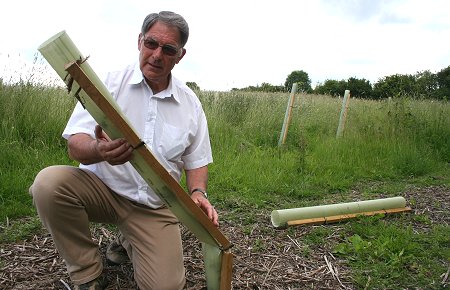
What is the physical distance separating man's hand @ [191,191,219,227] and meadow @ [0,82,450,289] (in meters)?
1.06

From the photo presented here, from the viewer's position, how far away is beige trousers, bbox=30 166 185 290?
198cm

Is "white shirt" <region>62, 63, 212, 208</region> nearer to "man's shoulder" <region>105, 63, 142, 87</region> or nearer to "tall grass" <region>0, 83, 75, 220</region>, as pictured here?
"man's shoulder" <region>105, 63, 142, 87</region>

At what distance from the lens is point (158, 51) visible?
2.11 metres

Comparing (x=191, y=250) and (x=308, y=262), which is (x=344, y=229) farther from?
(x=191, y=250)

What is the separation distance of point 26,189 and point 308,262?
242 centimetres

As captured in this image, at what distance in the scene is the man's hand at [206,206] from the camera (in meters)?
2.02

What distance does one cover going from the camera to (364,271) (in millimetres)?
2545

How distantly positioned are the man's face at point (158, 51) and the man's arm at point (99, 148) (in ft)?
1.68

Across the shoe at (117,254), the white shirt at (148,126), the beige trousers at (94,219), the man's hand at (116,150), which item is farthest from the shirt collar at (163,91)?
the shoe at (117,254)

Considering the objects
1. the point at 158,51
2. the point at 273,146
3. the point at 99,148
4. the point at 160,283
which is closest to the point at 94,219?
the point at 160,283

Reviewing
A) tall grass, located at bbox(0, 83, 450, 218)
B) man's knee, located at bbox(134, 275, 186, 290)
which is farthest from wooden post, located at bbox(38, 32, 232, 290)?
tall grass, located at bbox(0, 83, 450, 218)

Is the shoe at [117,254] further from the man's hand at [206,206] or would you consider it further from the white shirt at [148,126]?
the man's hand at [206,206]

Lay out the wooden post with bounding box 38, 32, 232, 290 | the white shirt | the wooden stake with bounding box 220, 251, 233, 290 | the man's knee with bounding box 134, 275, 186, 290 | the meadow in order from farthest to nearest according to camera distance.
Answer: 1. the meadow
2. the white shirt
3. the man's knee with bounding box 134, 275, 186, 290
4. the wooden stake with bounding box 220, 251, 233, 290
5. the wooden post with bounding box 38, 32, 232, 290

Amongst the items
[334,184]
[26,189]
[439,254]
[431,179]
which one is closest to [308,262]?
[439,254]
